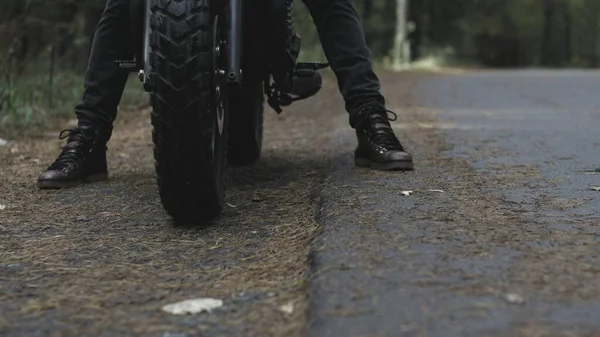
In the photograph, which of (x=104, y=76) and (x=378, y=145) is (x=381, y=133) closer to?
(x=378, y=145)

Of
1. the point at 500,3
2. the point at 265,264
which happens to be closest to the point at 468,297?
the point at 265,264

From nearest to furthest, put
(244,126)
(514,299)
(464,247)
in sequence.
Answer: (514,299) < (464,247) < (244,126)

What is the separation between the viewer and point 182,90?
2.26 meters

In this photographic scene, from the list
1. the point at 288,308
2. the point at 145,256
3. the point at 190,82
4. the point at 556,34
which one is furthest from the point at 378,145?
the point at 556,34

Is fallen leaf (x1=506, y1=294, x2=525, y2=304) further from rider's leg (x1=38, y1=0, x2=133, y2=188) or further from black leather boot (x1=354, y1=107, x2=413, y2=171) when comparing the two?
rider's leg (x1=38, y1=0, x2=133, y2=188)

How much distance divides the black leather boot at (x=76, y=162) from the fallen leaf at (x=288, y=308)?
173 centimetres

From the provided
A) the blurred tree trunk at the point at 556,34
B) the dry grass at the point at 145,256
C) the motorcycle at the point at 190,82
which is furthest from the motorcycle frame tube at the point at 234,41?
the blurred tree trunk at the point at 556,34

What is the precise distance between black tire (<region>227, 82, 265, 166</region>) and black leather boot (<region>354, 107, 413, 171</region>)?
56 centimetres

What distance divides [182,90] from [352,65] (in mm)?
1223

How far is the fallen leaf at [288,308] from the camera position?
1.68m

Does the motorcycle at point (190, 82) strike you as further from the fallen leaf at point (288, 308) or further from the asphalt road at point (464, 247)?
the fallen leaf at point (288, 308)

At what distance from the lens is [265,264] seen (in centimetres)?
207

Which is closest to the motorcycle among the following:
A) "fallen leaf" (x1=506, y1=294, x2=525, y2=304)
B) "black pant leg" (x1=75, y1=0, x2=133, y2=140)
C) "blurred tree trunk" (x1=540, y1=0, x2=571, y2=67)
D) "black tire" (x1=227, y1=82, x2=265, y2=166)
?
"black pant leg" (x1=75, y1=0, x2=133, y2=140)

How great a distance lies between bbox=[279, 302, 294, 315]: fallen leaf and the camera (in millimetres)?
1678
